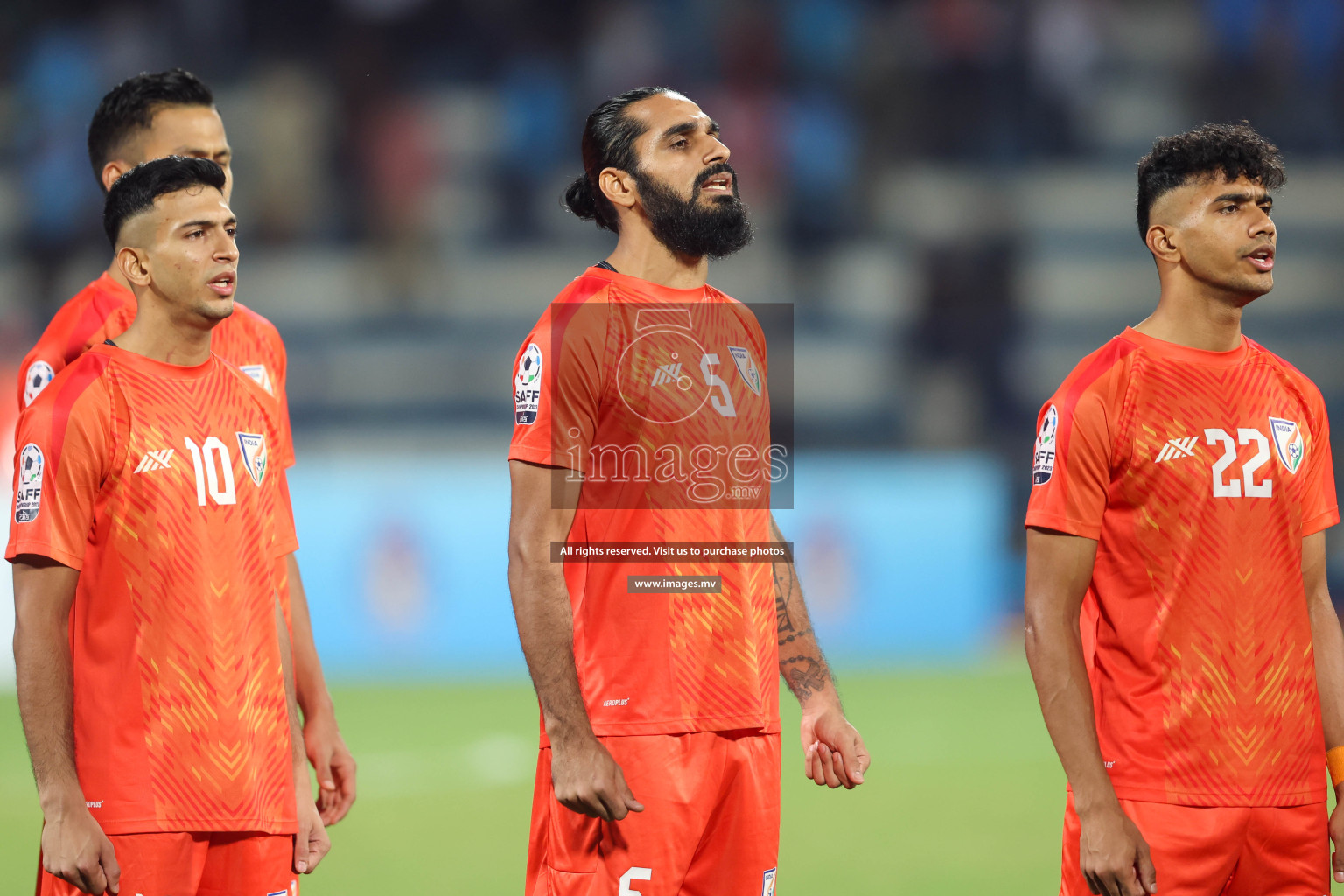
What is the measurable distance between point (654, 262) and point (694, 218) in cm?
14

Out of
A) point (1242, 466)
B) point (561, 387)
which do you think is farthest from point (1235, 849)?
point (561, 387)

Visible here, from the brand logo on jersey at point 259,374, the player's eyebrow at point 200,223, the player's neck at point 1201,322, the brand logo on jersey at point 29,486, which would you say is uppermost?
the player's eyebrow at point 200,223

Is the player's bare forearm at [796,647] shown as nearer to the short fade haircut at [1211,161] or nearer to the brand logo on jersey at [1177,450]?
the brand logo on jersey at [1177,450]

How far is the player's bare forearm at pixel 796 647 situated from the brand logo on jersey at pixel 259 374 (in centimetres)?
145

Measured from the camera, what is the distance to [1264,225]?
3434mm

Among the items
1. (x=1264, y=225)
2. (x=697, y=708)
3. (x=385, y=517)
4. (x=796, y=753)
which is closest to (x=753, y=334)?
(x=697, y=708)

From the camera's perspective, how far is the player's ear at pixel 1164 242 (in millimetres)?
3488

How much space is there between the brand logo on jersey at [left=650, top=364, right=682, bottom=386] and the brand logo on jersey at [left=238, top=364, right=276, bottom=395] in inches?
45.8

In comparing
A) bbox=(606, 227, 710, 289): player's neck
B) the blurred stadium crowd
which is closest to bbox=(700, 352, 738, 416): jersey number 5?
bbox=(606, 227, 710, 289): player's neck

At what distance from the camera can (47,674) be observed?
316cm

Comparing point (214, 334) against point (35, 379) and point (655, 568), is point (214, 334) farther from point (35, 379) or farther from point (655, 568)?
point (655, 568)

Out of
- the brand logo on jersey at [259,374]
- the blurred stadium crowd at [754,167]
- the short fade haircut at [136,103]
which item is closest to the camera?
the brand logo on jersey at [259,374]

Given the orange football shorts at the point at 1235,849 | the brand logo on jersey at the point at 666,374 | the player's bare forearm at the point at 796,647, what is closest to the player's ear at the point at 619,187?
the brand logo on jersey at the point at 666,374

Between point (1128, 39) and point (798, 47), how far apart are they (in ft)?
12.8
